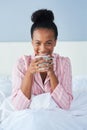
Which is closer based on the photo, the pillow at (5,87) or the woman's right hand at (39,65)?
the woman's right hand at (39,65)

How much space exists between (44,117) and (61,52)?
1.10 meters

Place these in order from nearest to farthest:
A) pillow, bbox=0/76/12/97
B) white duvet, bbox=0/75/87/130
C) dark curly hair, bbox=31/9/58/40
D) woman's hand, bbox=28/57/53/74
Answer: white duvet, bbox=0/75/87/130 → woman's hand, bbox=28/57/53/74 → dark curly hair, bbox=31/9/58/40 → pillow, bbox=0/76/12/97

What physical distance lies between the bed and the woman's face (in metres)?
0.20

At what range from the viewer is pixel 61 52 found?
2211 mm

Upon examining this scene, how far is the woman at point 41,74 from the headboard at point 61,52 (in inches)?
29.4

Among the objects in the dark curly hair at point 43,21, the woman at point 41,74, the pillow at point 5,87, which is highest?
the dark curly hair at point 43,21

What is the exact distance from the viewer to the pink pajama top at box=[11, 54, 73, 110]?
53.2 inches

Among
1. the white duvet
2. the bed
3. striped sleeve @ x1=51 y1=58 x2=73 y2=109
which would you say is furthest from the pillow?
striped sleeve @ x1=51 y1=58 x2=73 y2=109

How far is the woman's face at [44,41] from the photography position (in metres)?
1.35

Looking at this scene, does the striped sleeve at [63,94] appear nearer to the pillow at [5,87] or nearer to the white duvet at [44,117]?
the white duvet at [44,117]

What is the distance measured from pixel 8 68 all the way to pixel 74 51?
0.49 m

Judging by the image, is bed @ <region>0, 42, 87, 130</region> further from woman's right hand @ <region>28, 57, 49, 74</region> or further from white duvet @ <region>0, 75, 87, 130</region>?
woman's right hand @ <region>28, 57, 49, 74</region>

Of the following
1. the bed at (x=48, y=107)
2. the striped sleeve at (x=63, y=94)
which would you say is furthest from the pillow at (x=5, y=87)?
the striped sleeve at (x=63, y=94)

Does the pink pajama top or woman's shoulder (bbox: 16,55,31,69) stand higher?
woman's shoulder (bbox: 16,55,31,69)
